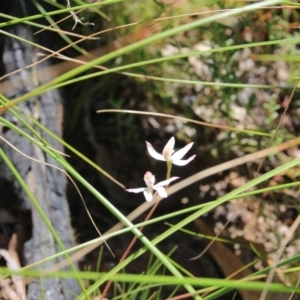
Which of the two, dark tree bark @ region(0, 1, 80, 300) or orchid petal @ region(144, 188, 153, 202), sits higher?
orchid petal @ region(144, 188, 153, 202)

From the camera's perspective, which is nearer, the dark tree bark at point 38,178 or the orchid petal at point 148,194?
the orchid petal at point 148,194

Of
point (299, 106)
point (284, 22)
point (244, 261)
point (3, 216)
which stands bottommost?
point (244, 261)

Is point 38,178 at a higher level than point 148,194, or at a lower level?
lower

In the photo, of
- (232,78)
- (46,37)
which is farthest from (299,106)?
(46,37)

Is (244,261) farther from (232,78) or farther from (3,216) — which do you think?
(3,216)

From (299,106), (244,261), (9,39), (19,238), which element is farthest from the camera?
(299,106)

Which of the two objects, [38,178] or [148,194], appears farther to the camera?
[38,178]

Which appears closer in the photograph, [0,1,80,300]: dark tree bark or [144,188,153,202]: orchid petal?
[144,188,153,202]: orchid petal

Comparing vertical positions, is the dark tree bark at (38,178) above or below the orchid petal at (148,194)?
below
